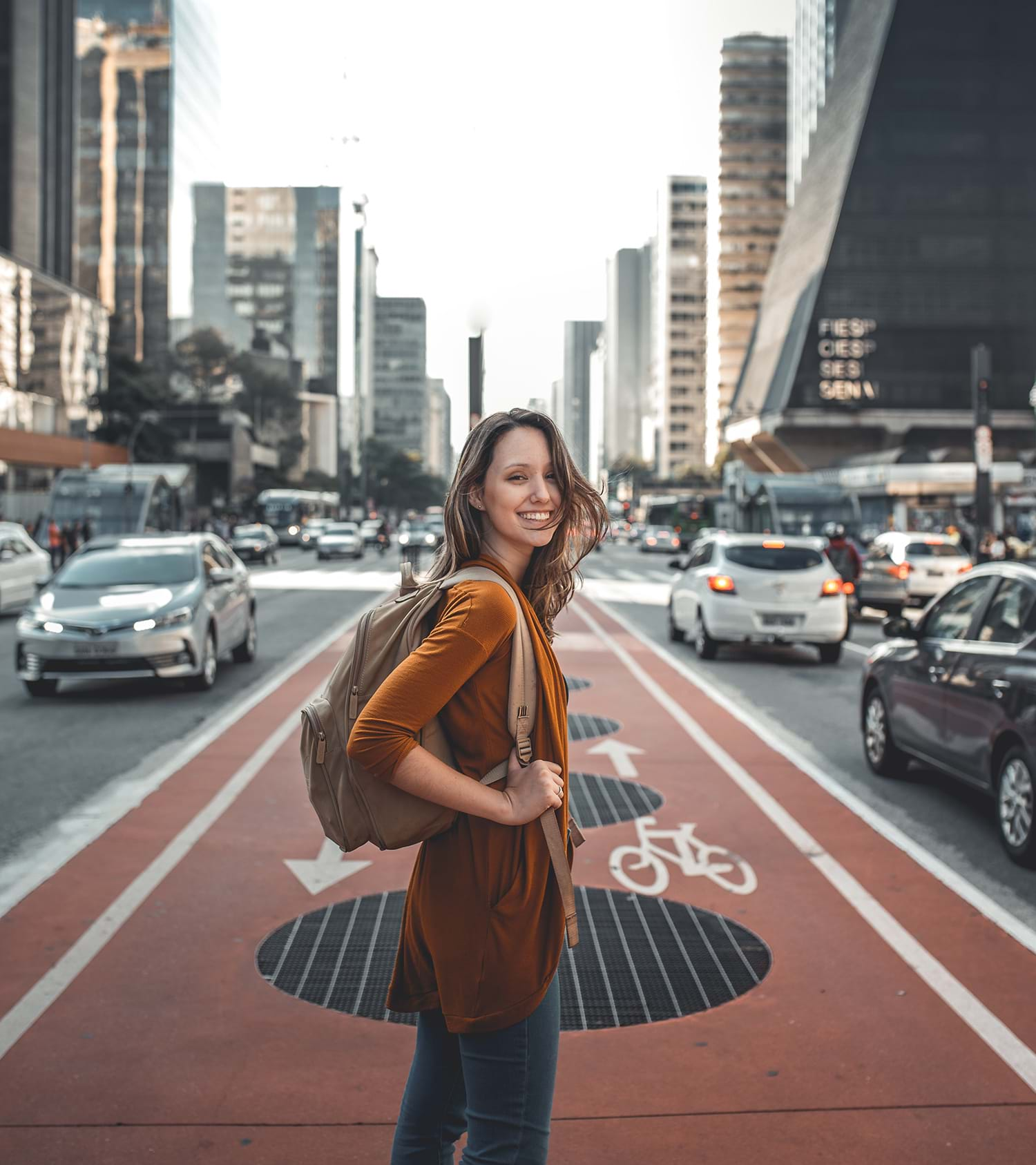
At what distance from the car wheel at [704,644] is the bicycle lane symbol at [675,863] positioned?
31.3ft

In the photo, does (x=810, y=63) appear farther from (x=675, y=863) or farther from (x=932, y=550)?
A: (x=675, y=863)

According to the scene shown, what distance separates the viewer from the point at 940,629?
8.28 metres

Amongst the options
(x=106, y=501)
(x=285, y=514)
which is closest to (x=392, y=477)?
(x=285, y=514)

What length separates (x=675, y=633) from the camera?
19469 mm

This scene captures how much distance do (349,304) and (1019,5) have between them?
4456 inches

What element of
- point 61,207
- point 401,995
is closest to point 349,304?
point 61,207

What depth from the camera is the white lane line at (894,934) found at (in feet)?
14.0

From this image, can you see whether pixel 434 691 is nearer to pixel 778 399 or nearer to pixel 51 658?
pixel 51 658

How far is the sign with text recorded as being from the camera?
96188 mm

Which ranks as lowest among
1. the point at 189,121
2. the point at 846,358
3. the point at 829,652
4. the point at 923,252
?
the point at 829,652

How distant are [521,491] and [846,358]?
98399 mm

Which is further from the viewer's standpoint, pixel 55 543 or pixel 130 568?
pixel 55 543

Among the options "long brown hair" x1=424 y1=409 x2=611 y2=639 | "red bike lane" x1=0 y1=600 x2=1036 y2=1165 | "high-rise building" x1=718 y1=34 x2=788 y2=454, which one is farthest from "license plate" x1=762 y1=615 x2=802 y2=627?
"high-rise building" x1=718 y1=34 x2=788 y2=454

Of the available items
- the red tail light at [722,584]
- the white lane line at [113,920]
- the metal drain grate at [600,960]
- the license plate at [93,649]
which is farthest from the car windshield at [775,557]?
the metal drain grate at [600,960]
